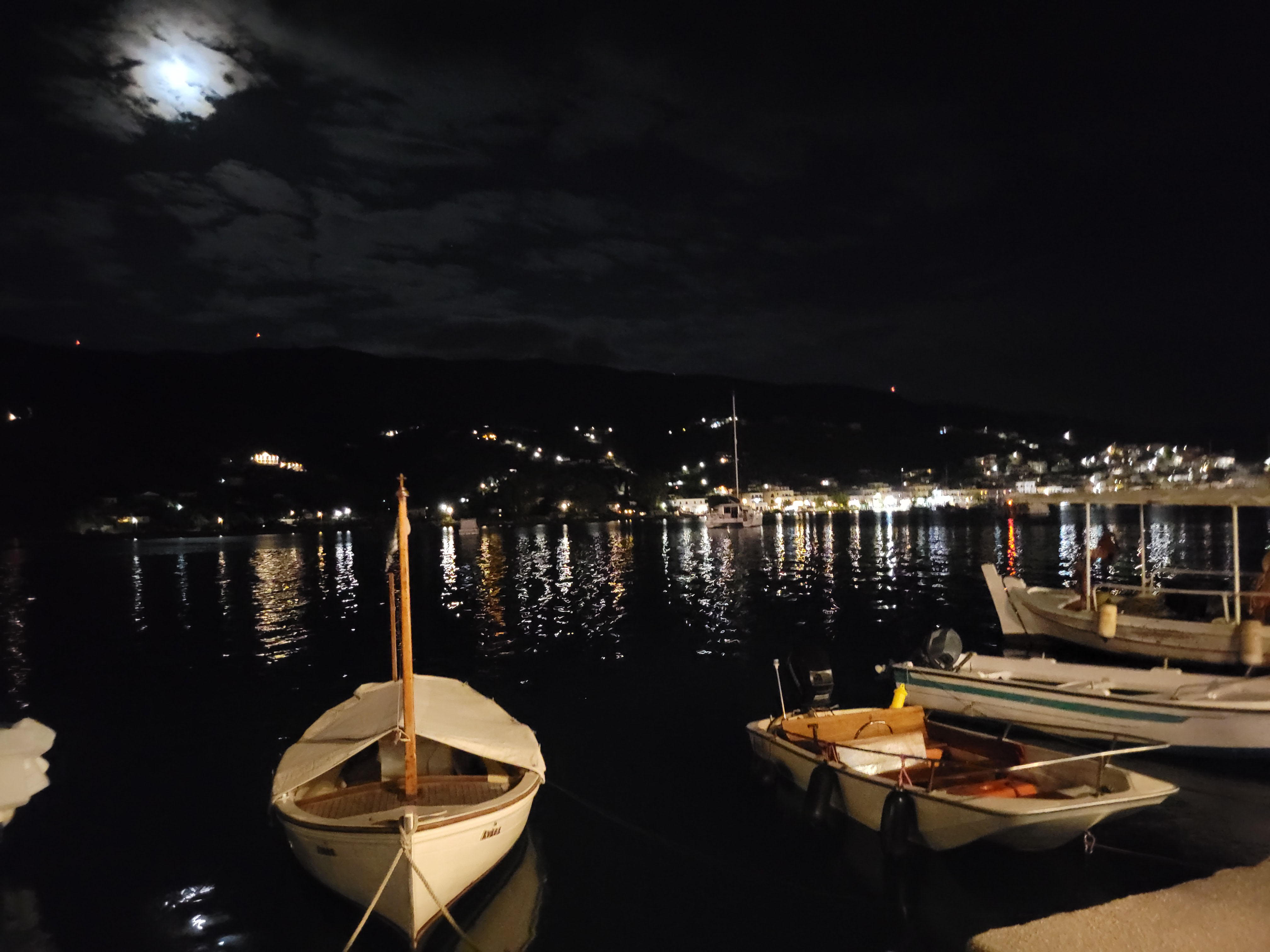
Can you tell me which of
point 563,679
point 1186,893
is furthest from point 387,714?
point 563,679

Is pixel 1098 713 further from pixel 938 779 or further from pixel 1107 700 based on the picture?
pixel 938 779

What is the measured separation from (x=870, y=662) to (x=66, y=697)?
24068 mm

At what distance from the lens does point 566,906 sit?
32.3 feet

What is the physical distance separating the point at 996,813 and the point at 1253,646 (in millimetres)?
11676

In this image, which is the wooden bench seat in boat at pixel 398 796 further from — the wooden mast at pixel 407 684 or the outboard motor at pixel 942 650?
the outboard motor at pixel 942 650

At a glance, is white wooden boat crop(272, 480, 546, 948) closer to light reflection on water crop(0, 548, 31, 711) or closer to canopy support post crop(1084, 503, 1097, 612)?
canopy support post crop(1084, 503, 1097, 612)

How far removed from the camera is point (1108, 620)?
19.3 metres

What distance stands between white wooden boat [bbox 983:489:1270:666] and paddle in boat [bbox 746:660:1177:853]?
6141mm

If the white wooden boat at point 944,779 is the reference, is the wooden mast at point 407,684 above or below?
above

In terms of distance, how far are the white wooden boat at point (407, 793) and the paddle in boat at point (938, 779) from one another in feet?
13.4

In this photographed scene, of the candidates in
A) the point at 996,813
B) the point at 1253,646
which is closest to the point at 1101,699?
the point at 1253,646

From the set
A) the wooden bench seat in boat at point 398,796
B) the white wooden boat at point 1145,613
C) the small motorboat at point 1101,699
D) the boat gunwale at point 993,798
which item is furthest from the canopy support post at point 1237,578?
the wooden bench seat in boat at point 398,796

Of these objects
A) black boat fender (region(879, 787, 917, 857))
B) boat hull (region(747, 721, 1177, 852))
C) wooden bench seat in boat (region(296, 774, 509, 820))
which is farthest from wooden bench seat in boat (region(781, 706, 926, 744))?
wooden bench seat in boat (region(296, 774, 509, 820))

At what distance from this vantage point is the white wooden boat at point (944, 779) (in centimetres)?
917
